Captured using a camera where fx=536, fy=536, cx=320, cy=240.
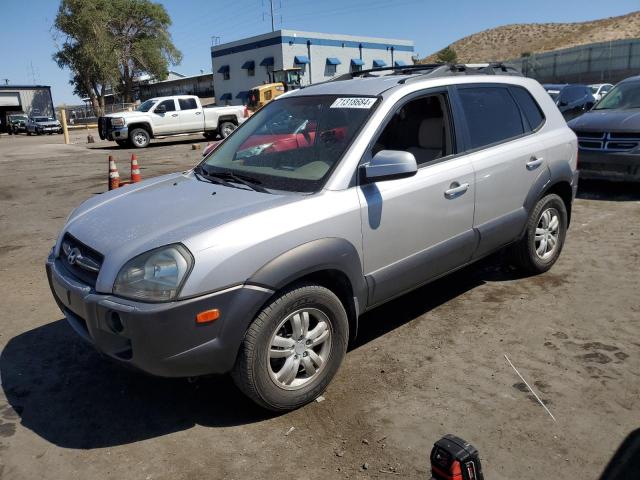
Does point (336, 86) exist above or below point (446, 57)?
below

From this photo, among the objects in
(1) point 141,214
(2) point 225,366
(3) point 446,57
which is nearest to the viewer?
(2) point 225,366

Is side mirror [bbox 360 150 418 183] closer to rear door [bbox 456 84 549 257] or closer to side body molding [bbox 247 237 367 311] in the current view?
side body molding [bbox 247 237 367 311]

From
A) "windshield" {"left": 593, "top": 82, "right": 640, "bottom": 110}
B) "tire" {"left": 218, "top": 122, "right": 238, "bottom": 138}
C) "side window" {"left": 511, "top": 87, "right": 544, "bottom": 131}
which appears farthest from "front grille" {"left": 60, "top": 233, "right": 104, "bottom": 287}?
"tire" {"left": 218, "top": 122, "right": 238, "bottom": 138}

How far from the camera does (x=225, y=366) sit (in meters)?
2.71

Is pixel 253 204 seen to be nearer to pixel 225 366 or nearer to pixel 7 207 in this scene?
pixel 225 366

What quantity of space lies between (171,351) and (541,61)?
53.6 meters

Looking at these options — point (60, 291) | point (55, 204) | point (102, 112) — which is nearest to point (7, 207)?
point (55, 204)

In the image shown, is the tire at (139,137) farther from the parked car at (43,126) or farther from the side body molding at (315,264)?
the parked car at (43,126)

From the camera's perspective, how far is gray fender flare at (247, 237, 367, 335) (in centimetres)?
271

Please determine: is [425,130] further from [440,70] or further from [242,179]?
[242,179]

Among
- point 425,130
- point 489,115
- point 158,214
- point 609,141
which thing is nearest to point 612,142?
point 609,141

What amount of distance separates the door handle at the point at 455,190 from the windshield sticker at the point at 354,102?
31.5 inches

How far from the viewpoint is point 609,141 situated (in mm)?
7730

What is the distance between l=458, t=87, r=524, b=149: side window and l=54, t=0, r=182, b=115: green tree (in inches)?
1916
